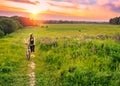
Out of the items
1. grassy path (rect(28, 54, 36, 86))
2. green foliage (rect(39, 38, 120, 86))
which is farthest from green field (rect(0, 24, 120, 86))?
grassy path (rect(28, 54, 36, 86))

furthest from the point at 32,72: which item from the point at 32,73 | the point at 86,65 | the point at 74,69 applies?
the point at 86,65

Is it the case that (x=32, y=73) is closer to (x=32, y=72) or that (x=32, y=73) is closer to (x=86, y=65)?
(x=32, y=72)

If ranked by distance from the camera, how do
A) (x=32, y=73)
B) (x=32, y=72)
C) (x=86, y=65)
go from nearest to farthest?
(x=86, y=65), (x=32, y=73), (x=32, y=72)

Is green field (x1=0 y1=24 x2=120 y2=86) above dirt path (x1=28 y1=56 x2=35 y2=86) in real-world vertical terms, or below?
above

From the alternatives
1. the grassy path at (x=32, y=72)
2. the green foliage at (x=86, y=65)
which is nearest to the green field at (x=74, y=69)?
the green foliage at (x=86, y=65)

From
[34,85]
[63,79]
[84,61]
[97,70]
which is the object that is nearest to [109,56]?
[84,61]

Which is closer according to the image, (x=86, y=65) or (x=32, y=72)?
(x=86, y=65)

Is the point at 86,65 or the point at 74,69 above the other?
the point at 86,65

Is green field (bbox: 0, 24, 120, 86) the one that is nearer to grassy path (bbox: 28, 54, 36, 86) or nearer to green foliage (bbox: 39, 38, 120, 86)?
green foliage (bbox: 39, 38, 120, 86)

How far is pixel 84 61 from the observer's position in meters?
18.9

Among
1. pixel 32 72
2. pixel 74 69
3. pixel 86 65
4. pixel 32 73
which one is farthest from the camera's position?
pixel 32 72

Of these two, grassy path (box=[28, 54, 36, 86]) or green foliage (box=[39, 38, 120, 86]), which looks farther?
grassy path (box=[28, 54, 36, 86])

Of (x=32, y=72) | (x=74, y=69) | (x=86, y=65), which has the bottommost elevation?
(x=32, y=72)

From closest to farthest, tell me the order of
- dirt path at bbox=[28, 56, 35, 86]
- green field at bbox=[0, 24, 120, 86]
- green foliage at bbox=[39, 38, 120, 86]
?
1. green foliage at bbox=[39, 38, 120, 86]
2. green field at bbox=[0, 24, 120, 86]
3. dirt path at bbox=[28, 56, 35, 86]
